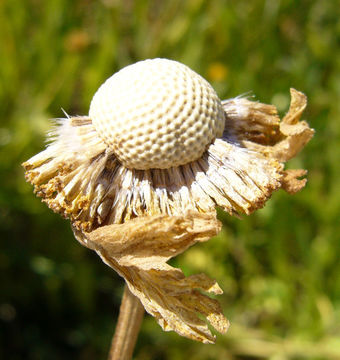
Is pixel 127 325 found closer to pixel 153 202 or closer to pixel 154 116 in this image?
pixel 153 202

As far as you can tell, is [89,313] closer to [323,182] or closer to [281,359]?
[281,359]

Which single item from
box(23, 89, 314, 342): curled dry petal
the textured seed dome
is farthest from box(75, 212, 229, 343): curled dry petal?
the textured seed dome

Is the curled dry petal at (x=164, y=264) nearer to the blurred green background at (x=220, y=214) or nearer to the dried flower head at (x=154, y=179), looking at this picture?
the dried flower head at (x=154, y=179)

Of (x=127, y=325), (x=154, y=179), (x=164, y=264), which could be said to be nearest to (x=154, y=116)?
(x=154, y=179)

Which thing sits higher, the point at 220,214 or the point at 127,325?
the point at 127,325

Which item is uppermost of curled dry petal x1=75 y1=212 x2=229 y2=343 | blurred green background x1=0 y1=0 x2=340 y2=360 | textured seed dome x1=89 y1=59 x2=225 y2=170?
textured seed dome x1=89 y1=59 x2=225 y2=170

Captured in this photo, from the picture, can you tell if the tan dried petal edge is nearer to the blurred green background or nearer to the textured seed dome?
the textured seed dome
